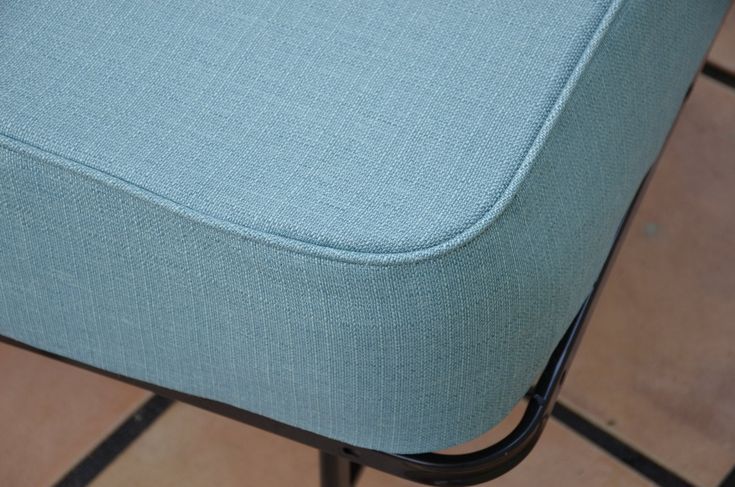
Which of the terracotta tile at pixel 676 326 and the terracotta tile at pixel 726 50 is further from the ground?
the terracotta tile at pixel 726 50

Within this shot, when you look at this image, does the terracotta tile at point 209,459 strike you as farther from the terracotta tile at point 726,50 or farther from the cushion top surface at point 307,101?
the terracotta tile at point 726,50

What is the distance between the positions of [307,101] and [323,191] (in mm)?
55

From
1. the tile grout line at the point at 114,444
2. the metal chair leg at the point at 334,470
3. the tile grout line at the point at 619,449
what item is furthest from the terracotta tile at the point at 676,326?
the tile grout line at the point at 114,444

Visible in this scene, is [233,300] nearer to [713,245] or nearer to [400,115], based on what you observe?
[400,115]

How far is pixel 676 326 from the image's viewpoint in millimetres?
826

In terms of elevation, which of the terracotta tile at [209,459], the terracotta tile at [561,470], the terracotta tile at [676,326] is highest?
the terracotta tile at [676,326]

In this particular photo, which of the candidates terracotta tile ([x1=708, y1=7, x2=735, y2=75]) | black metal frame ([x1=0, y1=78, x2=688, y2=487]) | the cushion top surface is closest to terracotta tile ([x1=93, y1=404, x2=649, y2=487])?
black metal frame ([x1=0, y1=78, x2=688, y2=487])

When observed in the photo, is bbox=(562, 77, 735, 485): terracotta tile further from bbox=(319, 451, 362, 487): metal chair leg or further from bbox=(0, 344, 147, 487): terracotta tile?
bbox=(0, 344, 147, 487): terracotta tile

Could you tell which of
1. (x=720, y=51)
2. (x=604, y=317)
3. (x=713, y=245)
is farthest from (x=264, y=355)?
(x=720, y=51)

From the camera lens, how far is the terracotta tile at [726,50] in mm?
1014

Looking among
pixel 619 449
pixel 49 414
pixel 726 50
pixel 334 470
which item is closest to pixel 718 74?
pixel 726 50

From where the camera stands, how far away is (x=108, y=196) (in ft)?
1.46

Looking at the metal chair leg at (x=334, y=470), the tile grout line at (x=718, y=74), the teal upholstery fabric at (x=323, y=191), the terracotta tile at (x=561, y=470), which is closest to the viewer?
the teal upholstery fabric at (x=323, y=191)

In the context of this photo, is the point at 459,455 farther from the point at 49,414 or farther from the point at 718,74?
the point at 718,74
